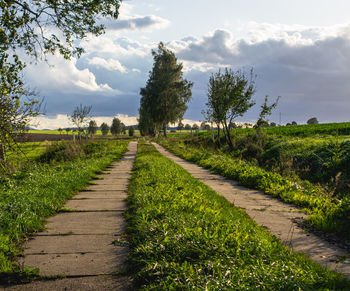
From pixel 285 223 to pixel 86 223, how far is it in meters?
3.69

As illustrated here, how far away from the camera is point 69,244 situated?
371cm

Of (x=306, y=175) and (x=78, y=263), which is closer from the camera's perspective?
(x=78, y=263)

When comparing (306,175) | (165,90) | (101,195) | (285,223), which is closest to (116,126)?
(165,90)

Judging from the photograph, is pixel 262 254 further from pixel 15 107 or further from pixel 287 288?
pixel 15 107

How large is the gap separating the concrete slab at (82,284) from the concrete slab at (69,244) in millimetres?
674

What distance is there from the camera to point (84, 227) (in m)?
4.37

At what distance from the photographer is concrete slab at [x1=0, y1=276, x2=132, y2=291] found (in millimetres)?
2680

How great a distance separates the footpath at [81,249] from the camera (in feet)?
9.18

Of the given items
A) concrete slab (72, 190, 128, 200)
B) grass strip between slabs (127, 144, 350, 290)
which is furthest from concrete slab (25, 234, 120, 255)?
concrete slab (72, 190, 128, 200)

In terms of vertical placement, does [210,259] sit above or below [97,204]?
above

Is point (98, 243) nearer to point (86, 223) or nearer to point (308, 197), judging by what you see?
point (86, 223)

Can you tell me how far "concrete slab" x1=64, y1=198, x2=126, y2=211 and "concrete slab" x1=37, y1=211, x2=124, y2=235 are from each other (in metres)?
0.32

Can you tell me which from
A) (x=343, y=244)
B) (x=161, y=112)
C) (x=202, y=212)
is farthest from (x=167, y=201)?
(x=161, y=112)

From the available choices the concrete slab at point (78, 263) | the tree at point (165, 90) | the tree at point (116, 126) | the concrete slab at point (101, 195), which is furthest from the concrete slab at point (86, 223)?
the tree at point (116, 126)
